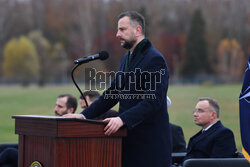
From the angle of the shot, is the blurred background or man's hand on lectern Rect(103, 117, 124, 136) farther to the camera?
the blurred background

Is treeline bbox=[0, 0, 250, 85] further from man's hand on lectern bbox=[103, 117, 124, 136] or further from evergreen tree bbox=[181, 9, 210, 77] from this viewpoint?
man's hand on lectern bbox=[103, 117, 124, 136]

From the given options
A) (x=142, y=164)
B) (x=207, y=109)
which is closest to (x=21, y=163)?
(x=142, y=164)

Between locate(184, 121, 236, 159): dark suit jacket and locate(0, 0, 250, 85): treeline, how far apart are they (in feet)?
175

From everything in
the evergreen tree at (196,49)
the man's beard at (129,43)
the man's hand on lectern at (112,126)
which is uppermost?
the evergreen tree at (196,49)

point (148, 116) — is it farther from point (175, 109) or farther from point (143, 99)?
point (175, 109)

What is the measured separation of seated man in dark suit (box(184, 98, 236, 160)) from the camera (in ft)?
14.8

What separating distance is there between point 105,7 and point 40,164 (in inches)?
2359

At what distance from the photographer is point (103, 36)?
197ft

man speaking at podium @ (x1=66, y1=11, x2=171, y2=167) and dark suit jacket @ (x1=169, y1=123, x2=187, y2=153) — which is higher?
man speaking at podium @ (x1=66, y1=11, x2=171, y2=167)

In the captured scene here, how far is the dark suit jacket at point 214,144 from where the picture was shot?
14.8ft

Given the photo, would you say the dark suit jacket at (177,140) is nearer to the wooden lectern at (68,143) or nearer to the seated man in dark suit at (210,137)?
the seated man in dark suit at (210,137)

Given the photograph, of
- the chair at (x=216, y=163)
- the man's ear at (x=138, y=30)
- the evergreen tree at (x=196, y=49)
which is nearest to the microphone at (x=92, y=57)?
the man's ear at (x=138, y=30)

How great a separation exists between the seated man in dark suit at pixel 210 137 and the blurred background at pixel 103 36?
53648 mm

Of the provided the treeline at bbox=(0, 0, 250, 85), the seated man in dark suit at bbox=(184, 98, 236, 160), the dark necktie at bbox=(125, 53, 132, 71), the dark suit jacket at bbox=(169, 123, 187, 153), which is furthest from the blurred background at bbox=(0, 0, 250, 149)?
the dark necktie at bbox=(125, 53, 132, 71)
